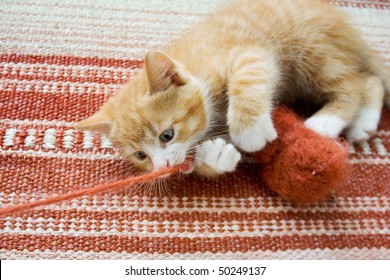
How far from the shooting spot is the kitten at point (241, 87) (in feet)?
2.93

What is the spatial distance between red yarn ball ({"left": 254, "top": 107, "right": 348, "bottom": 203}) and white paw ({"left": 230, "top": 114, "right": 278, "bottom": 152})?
0.02m

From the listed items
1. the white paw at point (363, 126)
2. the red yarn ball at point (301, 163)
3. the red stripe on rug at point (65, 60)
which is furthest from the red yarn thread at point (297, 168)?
the red stripe on rug at point (65, 60)

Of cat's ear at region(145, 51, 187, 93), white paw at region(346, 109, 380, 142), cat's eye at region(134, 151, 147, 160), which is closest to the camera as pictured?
cat's ear at region(145, 51, 187, 93)

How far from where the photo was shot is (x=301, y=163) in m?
0.83

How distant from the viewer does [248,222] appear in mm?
888

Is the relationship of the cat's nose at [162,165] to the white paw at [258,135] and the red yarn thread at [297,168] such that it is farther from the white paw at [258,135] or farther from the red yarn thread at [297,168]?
the white paw at [258,135]

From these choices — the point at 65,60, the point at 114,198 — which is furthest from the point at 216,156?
the point at 65,60

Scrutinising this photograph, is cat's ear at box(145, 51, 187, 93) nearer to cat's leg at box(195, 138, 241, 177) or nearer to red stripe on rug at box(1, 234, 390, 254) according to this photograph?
cat's leg at box(195, 138, 241, 177)

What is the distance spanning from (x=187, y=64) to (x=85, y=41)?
1.26 feet

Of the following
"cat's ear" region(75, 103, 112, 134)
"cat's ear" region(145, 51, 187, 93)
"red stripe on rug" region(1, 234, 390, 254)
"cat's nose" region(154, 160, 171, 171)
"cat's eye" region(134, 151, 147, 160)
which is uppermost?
"cat's ear" region(145, 51, 187, 93)

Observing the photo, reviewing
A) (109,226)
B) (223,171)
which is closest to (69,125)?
(109,226)

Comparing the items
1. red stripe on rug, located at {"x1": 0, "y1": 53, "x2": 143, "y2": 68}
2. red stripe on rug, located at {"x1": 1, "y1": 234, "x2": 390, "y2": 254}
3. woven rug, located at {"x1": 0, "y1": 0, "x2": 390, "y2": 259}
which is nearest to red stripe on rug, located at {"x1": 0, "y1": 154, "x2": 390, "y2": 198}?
woven rug, located at {"x1": 0, "y1": 0, "x2": 390, "y2": 259}

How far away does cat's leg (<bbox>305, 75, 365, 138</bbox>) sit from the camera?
0.98m

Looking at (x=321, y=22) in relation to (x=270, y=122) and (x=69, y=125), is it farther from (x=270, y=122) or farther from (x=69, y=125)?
(x=69, y=125)
